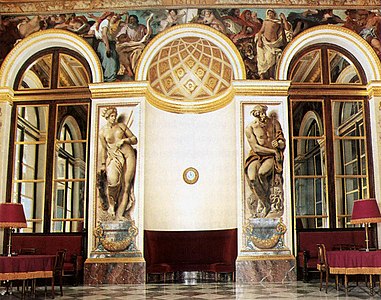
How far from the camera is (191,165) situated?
13117 mm

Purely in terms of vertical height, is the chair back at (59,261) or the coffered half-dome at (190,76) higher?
the coffered half-dome at (190,76)

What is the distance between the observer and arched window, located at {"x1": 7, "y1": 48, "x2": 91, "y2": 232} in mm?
11273

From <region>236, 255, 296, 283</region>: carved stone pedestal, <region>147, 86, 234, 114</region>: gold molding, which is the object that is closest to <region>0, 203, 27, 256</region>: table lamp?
<region>236, 255, 296, 283</region>: carved stone pedestal

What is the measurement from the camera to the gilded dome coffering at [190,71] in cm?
1254

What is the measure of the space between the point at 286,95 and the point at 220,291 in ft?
14.2

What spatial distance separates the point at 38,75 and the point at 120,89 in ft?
7.05

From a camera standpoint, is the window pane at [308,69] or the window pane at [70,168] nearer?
the window pane at [70,168]

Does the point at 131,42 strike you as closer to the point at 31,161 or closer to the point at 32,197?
the point at 31,161

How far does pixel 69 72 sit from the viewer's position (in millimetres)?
11891

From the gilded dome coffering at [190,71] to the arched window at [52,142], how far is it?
75.5 inches

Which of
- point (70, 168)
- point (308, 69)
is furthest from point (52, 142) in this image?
point (308, 69)

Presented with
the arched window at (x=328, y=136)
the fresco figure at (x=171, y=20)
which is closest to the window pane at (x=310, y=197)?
the arched window at (x=328, y=136)

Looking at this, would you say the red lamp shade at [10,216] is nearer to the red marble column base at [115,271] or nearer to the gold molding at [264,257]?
the red marble column base at [115,271]

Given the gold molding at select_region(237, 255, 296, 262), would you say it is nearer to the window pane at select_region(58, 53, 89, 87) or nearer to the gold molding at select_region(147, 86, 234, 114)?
the gold molding at select_region(147, 86, 234, 114)
